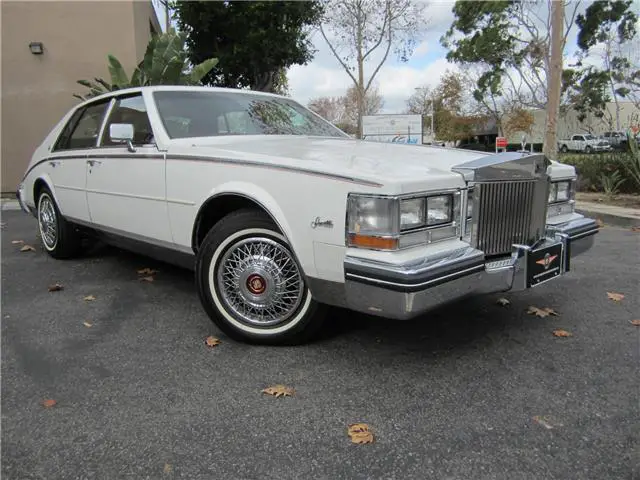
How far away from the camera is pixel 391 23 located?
23.1m

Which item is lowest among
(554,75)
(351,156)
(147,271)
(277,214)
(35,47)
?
(147,271)

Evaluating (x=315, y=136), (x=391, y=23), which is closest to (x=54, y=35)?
(x=315, y=136)

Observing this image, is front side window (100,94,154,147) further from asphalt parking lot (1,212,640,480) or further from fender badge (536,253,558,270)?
fender badge (536,253,558,270)

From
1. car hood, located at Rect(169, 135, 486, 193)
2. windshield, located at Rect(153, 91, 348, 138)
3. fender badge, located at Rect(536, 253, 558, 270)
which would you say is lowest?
fender badge, located at Rect(536, 253, 558, 270)

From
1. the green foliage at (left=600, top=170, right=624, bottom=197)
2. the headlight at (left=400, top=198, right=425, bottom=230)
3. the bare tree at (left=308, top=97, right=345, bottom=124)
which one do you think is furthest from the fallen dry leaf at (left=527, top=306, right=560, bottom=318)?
the bare tree at (left=308, top=97, right=345, bottom=124)

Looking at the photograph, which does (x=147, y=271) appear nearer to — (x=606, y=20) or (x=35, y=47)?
(x=35, y=47)

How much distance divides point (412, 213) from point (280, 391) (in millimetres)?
1104

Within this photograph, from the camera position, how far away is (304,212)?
8.81ft

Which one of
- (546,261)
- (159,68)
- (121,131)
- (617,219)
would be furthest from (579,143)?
(121,131)

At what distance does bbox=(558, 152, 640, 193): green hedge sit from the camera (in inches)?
422

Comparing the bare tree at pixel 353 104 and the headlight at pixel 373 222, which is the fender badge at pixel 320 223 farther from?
the bare tree at pixel 353 104

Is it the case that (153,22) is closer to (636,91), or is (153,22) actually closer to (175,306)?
(175,306)

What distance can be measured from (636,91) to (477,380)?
3057cm

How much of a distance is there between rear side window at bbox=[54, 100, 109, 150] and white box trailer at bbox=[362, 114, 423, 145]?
1234 centimetres
